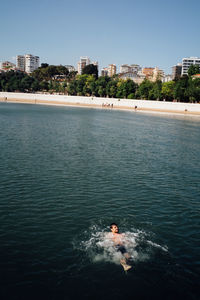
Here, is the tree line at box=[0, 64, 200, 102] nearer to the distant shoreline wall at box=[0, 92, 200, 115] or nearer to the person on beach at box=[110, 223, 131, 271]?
the distant shoreline wall at box=[0, 92, 200, 115]

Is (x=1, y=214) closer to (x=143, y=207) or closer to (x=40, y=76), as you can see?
(x=143, y=207)

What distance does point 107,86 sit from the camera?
5022 inches

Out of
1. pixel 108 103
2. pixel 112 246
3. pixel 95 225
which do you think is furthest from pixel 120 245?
pixel 108 103

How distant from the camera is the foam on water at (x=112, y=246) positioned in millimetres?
10648

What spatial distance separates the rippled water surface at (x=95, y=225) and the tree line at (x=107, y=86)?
81.5 metres

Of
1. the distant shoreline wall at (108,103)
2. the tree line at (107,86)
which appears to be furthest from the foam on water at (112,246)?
the tree line at (107,86)

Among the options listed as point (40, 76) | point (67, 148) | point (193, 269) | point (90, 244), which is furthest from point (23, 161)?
point (40, 76)

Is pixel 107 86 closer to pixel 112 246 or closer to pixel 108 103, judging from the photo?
pixel 108 103

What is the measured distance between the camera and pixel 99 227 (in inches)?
506

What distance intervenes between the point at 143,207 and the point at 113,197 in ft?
6.64

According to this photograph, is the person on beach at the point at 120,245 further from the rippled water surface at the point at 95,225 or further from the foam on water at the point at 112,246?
the rippled water surface at the point at 95,225

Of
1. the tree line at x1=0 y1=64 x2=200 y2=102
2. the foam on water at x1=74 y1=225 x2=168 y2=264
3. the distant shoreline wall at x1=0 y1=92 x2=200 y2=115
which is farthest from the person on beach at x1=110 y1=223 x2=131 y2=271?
the tree line at x1=0 y1=64 x2=200 y2=102

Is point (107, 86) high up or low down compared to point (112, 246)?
up

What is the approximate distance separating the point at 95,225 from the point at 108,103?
367ft
